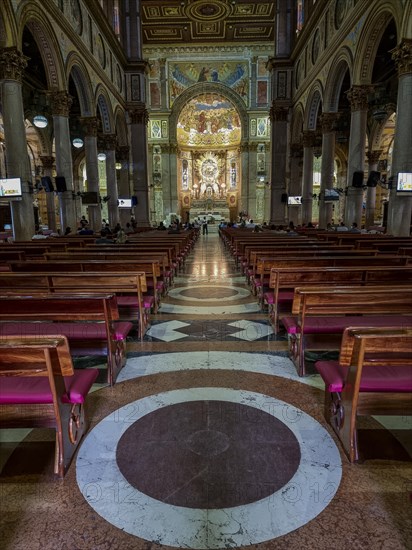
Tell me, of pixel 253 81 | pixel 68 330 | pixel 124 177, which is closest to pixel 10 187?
pixel 68 330

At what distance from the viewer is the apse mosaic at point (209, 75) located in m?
36.7

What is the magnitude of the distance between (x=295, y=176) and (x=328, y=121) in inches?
290

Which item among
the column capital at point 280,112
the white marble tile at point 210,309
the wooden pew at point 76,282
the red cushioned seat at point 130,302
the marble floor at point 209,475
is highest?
the column capital at point 280,112

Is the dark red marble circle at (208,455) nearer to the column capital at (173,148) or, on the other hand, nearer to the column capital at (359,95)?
the column capital at (359,95)

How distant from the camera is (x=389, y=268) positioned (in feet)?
15.3

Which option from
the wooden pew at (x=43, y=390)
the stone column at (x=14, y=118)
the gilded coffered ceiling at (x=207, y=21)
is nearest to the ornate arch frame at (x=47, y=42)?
the stone column at (x=14, y=118)

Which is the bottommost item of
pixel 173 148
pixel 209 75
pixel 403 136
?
pixel 403 136

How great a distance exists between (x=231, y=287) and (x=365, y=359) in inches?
244

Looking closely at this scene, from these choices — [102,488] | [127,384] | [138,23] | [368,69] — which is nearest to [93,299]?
[127,384]

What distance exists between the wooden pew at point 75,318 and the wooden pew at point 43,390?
98 cm

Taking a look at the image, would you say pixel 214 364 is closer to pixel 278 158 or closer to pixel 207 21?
pixel 278 158

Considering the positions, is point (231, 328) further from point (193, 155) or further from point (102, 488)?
point (193, 155)

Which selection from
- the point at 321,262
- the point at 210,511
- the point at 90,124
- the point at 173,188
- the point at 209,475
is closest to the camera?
the point at 210,511

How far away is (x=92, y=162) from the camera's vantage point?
784 inches
